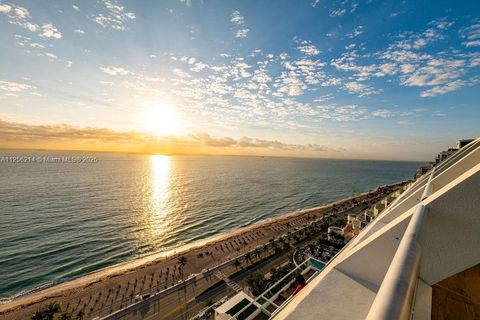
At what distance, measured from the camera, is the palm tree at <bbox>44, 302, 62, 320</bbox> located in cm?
2936

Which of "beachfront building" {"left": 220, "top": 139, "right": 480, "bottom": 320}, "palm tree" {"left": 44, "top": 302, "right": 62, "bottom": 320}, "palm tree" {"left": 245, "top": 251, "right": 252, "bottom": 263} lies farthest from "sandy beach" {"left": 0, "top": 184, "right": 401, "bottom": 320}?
"beachfront building" {"left": 220, "top": 139, "right": 480, "bottom": 320}

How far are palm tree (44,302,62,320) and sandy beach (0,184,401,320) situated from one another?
2100mm

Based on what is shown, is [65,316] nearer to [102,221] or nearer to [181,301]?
[181,301]

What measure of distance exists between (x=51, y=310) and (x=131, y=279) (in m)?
11.2

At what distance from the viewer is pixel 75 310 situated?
3181cm

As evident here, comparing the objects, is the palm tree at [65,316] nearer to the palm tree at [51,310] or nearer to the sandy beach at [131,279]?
the palm tree at [51,310]

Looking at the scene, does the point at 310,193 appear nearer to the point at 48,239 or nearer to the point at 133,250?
the point at 133,250

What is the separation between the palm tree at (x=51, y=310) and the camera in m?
29.4

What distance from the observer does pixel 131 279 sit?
126 feet

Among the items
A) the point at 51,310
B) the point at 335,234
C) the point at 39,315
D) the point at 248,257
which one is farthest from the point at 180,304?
the point at 335,234

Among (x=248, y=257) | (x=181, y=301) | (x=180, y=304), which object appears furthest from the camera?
(x=248, y=257)

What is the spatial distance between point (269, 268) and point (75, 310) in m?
32.3

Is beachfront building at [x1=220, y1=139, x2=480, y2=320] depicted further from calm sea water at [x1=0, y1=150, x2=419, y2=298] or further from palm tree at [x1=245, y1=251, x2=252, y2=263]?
calm sea water at [x1=0, y1=150, x2=419, y2=298]

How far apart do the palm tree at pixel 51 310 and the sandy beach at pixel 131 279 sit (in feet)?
6.89
